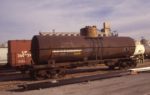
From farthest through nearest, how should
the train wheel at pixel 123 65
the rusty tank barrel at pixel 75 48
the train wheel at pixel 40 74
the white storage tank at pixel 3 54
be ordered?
the white storage tank at pixel 3 54, the train wheel at pixel 123 65, the rusty tank barrel at pixel 75 48, the train wheel at pixel 40 74

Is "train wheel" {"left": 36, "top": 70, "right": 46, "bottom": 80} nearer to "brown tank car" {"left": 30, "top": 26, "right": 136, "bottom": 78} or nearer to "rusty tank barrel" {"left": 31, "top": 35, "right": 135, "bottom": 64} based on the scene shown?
"brown tank car" {"left": 30, "top": 26, "right": 136, "bottom": 78}

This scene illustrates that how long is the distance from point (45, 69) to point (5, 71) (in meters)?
11.8

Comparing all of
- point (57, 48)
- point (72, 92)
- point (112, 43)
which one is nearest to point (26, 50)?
point (57, 48)

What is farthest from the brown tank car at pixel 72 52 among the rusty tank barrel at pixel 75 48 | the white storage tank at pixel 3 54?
the white storage tank at pixel 3 54

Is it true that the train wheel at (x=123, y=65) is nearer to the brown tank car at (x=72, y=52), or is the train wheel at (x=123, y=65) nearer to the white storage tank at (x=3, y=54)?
the brown tank car at (x=72, y=52)

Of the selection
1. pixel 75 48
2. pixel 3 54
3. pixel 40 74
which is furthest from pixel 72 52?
pixel 3 54

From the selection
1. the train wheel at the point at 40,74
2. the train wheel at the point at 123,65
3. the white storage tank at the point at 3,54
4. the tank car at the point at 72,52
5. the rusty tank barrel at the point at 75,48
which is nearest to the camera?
the train wheel at the point at 40,74

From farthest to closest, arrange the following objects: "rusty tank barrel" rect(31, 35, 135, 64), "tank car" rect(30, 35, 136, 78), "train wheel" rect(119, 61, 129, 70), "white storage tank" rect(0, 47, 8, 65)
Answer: "white storage tank" rect(0, 47, 8, 65), "train wheel" rect(119, 61, 129, 70), "rusty tank barrel" rect(31, 35, 135, 64), "tank car" rect(30, 35, 136, 78)

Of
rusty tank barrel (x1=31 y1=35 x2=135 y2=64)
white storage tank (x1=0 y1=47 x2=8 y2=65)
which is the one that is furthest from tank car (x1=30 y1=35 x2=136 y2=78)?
white storage tank (x1=0 y1=47 x2=8 y2=65)

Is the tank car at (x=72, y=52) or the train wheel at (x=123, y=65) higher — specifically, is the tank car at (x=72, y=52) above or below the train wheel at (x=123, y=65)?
above

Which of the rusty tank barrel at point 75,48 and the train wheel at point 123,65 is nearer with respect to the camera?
the rusty tank barrel at point 75,48

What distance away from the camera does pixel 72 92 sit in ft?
50.4

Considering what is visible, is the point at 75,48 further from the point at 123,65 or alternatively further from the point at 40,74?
the point at 123,65

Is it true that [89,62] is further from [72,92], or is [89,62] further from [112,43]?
[72,92]
